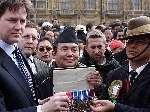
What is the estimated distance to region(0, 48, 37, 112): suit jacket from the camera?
3049 mm

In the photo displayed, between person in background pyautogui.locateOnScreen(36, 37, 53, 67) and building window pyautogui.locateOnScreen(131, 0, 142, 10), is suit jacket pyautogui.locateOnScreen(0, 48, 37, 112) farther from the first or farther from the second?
building window pyautogui.locateOnScreen(131, 0, 142, 10)

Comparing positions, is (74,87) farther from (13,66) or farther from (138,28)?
(138,28)

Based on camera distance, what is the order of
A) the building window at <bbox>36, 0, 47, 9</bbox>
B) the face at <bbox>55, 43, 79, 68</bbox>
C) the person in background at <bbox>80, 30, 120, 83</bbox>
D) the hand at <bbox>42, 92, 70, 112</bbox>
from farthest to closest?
the building window at <bbox>36, 0, 47, 9</bbox> < the person in background at <bbox>80, 30, 120, 83</bbox> < the face at <bbox>55, 43, 79, 68</bbox> < the hand at <bbox>42, 92, 70, 112</bbox>

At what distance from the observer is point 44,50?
720cm

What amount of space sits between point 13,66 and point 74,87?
494 mm

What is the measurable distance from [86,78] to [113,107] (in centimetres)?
35

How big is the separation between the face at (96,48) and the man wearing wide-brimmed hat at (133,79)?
65.6 inches

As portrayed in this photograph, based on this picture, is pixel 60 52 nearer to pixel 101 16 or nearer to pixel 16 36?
pixel 16 36

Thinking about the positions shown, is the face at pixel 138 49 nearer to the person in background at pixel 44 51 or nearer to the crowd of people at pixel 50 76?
the crowd of people at pixel 50 76

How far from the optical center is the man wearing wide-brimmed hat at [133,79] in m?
3.57

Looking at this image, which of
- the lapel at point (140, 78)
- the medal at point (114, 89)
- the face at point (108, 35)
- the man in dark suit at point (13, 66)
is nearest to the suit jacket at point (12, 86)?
the man in dark suit at point (13, 66)

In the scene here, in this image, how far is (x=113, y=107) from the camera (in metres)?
3.54

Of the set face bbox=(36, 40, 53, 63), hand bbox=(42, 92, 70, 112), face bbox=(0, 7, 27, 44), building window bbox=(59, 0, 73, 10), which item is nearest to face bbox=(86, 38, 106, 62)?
face bbox=(36, 40, 53, 63)

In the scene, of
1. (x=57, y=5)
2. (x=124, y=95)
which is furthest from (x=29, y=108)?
(x=57, y=5)
